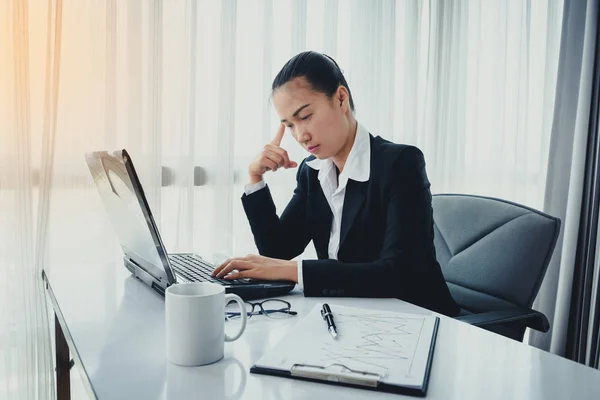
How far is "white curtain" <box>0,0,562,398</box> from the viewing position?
1.59 metres

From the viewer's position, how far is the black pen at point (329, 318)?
0.73m

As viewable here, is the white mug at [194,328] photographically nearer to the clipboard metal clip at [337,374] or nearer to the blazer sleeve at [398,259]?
the clipboard metal clip at [337,374]

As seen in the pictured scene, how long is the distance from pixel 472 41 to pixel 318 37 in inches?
34.2

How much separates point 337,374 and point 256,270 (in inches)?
18.9

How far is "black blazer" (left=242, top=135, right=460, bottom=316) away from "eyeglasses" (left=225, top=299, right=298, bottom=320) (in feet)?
0.26

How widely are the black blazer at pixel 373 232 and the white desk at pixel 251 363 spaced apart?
3.8 inches

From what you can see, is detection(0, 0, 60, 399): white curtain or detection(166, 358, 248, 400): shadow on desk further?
detection(0, 0, 60, 399): white curtain

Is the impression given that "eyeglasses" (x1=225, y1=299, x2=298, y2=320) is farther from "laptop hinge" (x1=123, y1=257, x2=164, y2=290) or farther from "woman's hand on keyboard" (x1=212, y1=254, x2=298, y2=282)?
"laptop hinge" (x1=123, y1=257, x2=164, y2=290)

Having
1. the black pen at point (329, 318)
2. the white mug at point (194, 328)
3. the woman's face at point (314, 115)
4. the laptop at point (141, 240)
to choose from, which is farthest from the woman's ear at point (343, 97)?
the white mug at point (194, 328)

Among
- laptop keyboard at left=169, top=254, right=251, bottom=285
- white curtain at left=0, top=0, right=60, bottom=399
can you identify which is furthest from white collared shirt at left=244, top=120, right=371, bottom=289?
white curtain at left=0, top=0, right=60, bottom=399

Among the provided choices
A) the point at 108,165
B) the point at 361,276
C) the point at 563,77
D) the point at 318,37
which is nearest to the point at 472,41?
the point at 563,77

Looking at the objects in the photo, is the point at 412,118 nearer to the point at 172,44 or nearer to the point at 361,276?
the point at 172,44

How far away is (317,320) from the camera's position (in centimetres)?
80

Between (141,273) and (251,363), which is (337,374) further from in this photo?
(141,273)
